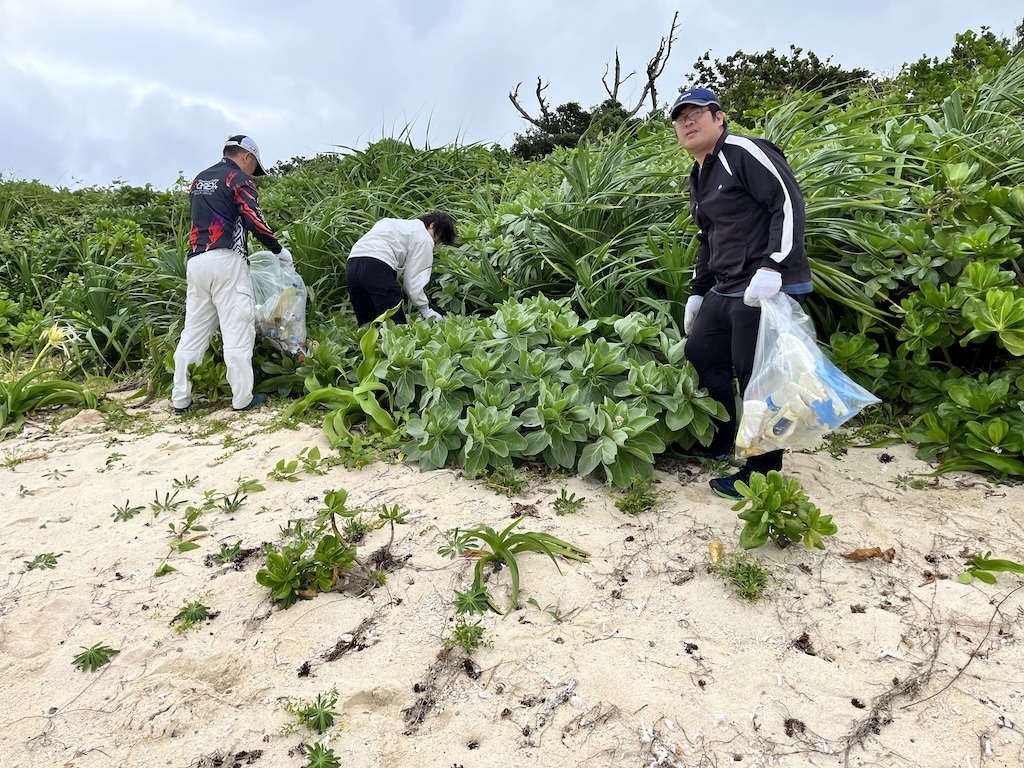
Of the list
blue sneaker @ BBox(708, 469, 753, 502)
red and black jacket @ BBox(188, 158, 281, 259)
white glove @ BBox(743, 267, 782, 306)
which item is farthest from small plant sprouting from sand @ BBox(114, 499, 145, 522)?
white glove @ BBox(743, 267, 782, 306)

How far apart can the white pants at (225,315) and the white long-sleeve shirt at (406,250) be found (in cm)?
91

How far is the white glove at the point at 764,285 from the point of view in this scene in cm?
252

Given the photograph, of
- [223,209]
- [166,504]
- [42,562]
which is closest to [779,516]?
[166,504]

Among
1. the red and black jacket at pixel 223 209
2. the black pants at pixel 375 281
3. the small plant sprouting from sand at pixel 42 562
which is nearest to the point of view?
the small plant sprouting from sand at pixel 42 562

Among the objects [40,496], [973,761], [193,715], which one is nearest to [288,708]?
[193,715]

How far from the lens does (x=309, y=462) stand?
10.5ft

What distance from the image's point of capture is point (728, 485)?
2.85 meters

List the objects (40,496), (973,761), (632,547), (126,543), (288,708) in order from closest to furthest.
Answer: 1. (973,761)
2. (288,708)
3. (632,547)
4. (126,543)
5. (40,496)

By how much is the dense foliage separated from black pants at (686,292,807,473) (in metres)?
0.12

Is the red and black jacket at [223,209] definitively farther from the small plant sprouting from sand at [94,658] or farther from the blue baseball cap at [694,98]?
the small plant sprouting from sand at [94,658]

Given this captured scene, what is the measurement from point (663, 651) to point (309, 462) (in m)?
1.97

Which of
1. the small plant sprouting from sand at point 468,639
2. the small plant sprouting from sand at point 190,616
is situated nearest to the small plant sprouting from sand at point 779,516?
the small plant sprouting from sand at point 468,639

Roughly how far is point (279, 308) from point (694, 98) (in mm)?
3104

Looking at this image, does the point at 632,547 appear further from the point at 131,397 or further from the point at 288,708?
the point at 131,397
